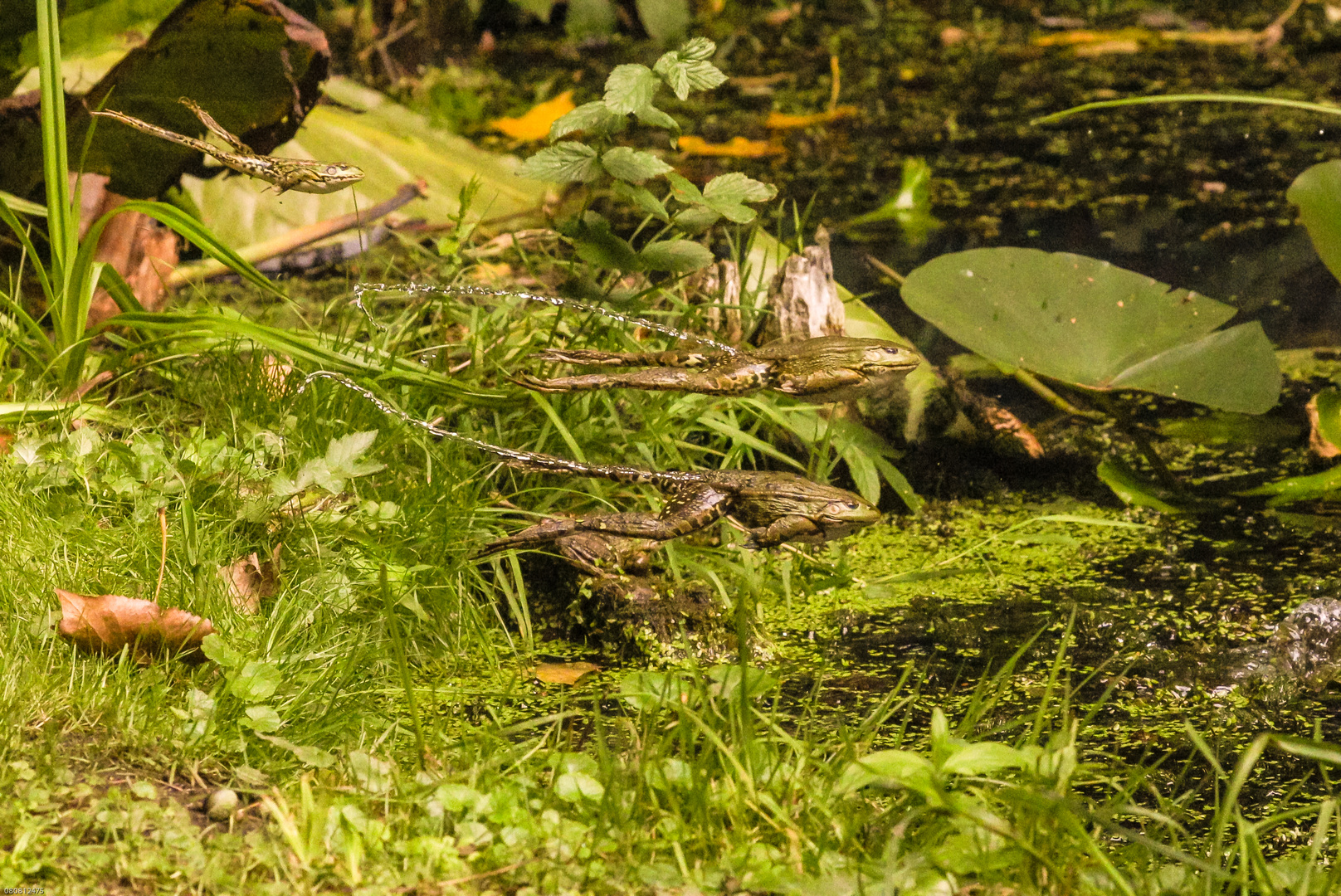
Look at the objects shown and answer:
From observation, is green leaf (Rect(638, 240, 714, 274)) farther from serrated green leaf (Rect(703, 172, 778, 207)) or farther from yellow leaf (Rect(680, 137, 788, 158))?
yellow leaf (Rect(680, 137, 788, 158))

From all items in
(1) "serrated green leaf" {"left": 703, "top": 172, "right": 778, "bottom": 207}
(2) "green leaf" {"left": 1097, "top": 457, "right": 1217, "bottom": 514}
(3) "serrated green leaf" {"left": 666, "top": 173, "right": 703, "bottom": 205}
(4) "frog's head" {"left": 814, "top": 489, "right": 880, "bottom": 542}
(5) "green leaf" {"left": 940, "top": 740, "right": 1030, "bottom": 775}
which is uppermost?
(1) "serrated green leaf" {"left": 703, "top": 172, "right": 778, "bottom": 207}

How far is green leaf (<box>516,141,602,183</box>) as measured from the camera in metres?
1.77

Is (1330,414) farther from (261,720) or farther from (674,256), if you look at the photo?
(261,720)

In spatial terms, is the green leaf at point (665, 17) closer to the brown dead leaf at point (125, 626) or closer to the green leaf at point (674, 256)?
the green leaf at point (674, 256)

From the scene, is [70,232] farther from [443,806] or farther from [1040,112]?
[1040,112]

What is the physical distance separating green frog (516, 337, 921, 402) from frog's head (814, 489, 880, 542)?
0.13 metres

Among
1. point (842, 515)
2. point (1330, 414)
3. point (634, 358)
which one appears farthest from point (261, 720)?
point (1330, 414)

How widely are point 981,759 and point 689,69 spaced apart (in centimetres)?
100

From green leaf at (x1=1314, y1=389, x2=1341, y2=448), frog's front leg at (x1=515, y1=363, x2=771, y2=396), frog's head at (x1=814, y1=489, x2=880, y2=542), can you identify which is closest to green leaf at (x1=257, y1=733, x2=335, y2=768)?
frog's front leg at (x1=515, y1=363, x2=771, y2=396)

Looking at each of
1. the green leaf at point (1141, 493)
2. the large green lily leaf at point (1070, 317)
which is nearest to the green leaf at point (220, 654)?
the large green lily leaf at point (1070, 317)

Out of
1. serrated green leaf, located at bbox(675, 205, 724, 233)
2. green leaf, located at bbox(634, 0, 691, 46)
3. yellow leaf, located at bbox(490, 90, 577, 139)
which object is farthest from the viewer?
green leaf, located at bbox(634, 0, 691, 46)

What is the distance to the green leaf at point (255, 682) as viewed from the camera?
55.9 inches

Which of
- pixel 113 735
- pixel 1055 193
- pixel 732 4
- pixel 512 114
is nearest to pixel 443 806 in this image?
pixel 113 735

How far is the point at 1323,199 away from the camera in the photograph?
2.18 meters
